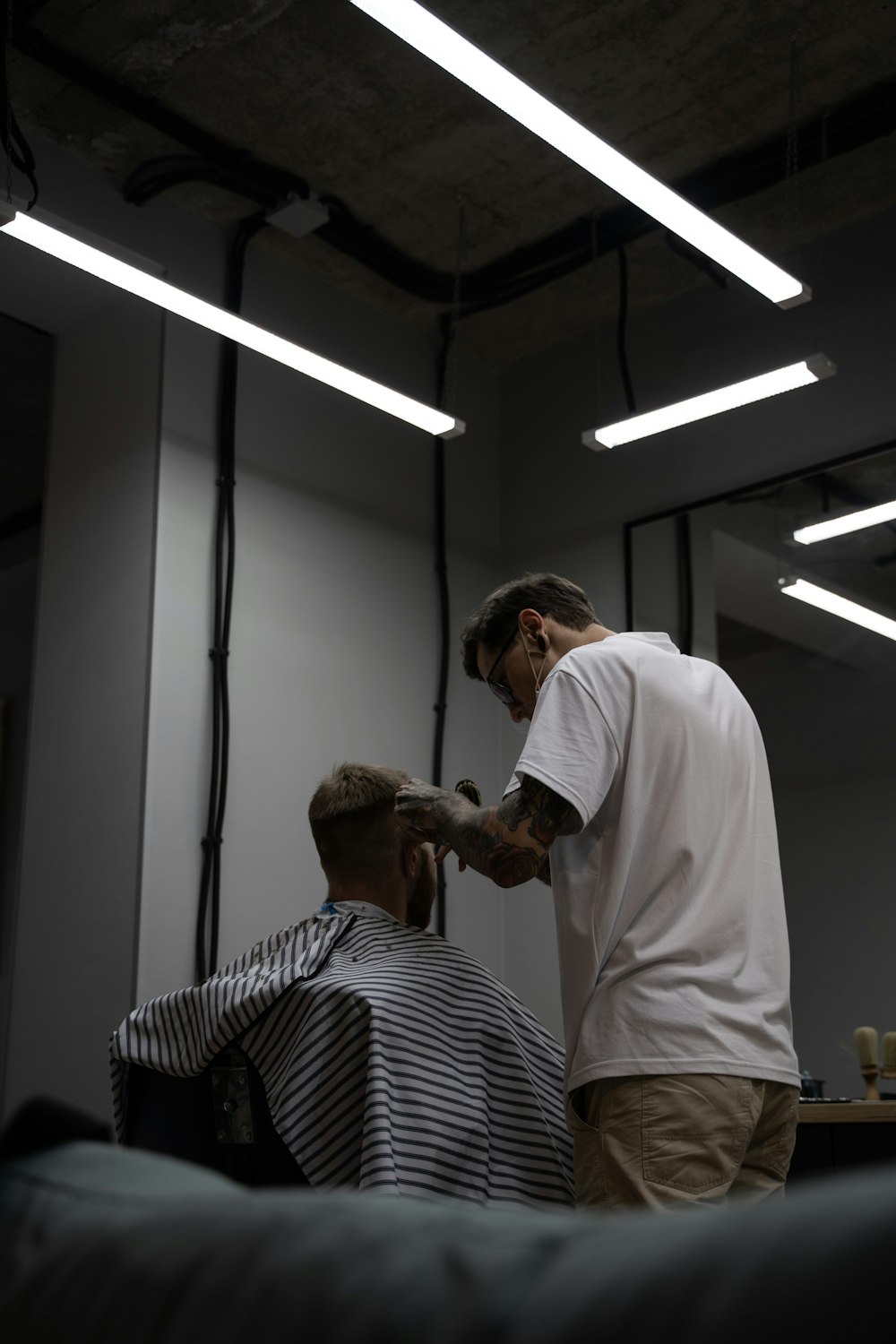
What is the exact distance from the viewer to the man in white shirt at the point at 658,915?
1.72 m

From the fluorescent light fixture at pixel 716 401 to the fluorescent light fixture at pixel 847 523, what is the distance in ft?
1.49

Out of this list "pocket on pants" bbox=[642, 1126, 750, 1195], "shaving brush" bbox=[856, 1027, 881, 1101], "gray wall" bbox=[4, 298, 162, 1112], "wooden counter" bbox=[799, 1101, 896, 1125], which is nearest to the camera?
"pocket on pants" bbox=[642, 1126, 750, 1195]

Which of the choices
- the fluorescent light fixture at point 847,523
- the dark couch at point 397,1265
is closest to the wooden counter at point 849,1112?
the fluorescent light fixture at point 847,523

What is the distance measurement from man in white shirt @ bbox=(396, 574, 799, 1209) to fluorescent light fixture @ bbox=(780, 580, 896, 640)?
2112 millimetres

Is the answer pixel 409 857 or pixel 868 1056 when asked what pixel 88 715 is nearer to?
pixel 409 857

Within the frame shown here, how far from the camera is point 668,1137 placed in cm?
170

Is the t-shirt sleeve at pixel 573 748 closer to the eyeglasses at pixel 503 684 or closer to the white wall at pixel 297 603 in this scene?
the eyeglasses at pixel 503 684

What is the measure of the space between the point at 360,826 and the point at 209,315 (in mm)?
1595

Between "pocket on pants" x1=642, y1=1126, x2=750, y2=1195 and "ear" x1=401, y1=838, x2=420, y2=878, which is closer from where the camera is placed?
"pocket on pants" x1=642, y1=1126, x2=750, y2=1195

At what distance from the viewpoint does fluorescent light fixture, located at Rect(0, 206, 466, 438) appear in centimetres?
313

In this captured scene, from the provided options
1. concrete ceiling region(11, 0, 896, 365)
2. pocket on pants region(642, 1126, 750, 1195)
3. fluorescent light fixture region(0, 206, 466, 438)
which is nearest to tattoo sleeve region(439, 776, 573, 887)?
pocket on pants region(642, 1126, 750, 1195)

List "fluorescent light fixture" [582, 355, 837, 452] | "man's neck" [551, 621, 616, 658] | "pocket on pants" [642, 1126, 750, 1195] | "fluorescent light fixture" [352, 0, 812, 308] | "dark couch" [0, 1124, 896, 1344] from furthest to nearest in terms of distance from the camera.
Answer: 1. "fluorescent light fixture" [582, 355, 837, 452]
2. "fluorescent light fixture" [352, 0, 812, 308]
3. "man's neck" [551, 621, 616, 658]
4. "pocket on pants" [642, 1126, 750, 1195]
5. "dark couch" [0, 1124, 896, 1344]

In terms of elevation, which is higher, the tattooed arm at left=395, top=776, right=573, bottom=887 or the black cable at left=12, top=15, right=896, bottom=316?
the black cable at left=12, top=15, right=896, bottom=316

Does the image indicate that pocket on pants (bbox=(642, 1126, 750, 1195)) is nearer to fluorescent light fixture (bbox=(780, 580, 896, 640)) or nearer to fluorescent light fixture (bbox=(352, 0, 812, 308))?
fluorescent light fixture (bbox=(352, 0, 812, 308))
